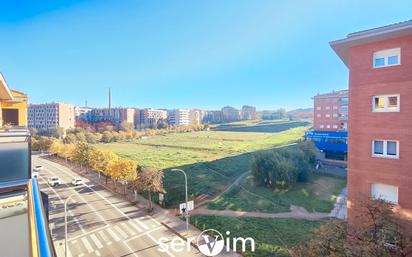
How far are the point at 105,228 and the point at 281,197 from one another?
19906mm

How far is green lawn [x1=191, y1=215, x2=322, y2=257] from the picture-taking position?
687 inches

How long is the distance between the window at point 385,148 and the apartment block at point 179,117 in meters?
158

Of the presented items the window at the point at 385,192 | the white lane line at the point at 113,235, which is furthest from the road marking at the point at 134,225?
the window at the point at 385,192

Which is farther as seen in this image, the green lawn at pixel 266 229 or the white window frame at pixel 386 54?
the green lawn at pixel 266 229

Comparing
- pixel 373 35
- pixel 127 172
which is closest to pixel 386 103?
pixel 373 35

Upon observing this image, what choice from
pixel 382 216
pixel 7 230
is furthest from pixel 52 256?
pixel 382 216

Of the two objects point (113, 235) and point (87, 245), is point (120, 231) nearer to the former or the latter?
point (113, 235)

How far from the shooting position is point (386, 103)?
1156cm

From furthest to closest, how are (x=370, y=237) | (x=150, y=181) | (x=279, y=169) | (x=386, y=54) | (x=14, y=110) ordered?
(x=279, y=169) < (x=150, y=181) < (x=14, y=110) < (x=386, y=54) < (x=370, y=237)

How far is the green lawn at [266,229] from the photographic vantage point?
687 inches

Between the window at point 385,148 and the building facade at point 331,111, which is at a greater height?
the building facade at point 331,111

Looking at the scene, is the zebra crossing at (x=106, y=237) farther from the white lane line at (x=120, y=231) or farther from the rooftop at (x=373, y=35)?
the rooftop at (x=373, y=35)

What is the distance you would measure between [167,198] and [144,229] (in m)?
7.71

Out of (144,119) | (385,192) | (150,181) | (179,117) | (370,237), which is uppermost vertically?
(179,117)
